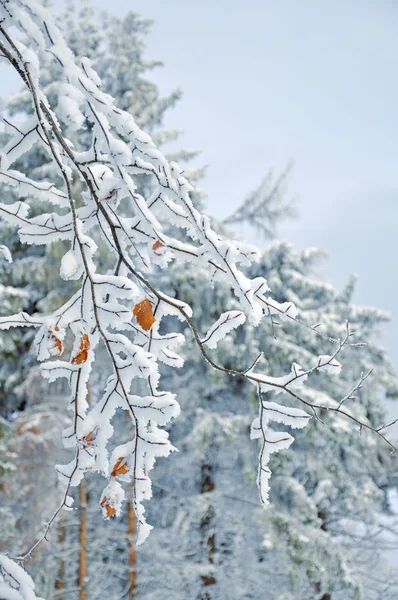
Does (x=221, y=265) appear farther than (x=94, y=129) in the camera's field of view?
Yes

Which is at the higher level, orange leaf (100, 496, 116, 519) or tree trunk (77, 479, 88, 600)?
tree trunk (77, 479, 88, 600)

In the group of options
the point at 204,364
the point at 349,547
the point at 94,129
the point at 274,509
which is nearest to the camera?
the point at 94,129

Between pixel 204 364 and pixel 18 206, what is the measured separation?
6902 mm

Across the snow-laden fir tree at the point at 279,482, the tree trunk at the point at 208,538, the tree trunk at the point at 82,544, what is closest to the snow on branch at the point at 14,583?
the tree trunk at the point at 82,544

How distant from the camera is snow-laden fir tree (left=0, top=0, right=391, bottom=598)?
3.09ft

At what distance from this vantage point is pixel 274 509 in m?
6.75

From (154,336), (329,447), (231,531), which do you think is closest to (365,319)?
(329,447)

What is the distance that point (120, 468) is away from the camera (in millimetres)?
995

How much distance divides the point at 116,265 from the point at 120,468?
426mm

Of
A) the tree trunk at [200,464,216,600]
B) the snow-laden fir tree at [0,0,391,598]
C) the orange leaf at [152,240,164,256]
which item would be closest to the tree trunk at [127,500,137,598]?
the tree trunk at [200,464,216,600]

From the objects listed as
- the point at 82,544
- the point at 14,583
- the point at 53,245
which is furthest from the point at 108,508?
the point at 53,245

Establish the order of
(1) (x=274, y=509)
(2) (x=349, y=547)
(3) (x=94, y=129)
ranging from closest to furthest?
(3) (x=94, y=129)
(1) (x=274, y=509)
(2) (x=349, y=547)

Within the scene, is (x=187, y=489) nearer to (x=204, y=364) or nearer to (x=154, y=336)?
(x=204, y=364)

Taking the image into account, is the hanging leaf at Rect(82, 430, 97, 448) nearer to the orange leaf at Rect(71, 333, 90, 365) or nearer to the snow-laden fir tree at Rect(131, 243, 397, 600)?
the orange leaf at Rect(71, 333, 90, 365)
